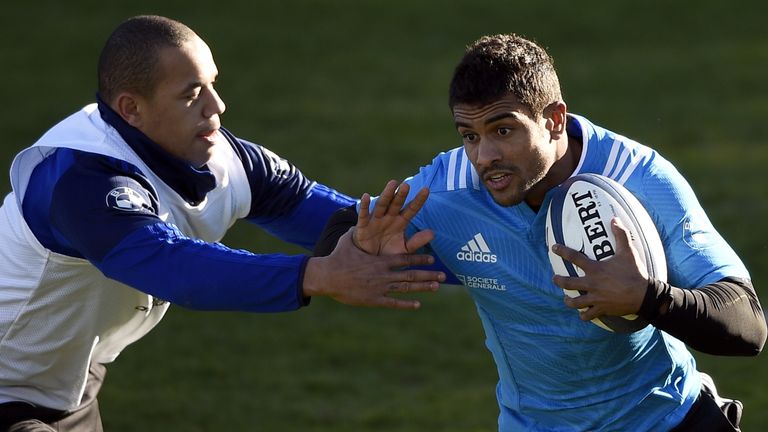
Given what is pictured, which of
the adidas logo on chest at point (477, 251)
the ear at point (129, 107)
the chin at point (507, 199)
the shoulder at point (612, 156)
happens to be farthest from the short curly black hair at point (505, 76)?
the ear at point (129, 107)

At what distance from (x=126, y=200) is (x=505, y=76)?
1.57 metres

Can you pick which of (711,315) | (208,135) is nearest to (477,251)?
(711,315)

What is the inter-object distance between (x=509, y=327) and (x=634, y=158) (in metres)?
0.87

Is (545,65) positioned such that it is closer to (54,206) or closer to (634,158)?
(634,158)

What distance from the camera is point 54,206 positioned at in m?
5.09

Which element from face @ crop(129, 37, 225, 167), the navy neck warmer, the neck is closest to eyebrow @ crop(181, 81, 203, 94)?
face @ crop(129, 37, 225, 167)

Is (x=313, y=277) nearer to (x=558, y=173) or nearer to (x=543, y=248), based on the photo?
(x=543, y=248)

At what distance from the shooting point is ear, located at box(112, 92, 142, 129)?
5395mm

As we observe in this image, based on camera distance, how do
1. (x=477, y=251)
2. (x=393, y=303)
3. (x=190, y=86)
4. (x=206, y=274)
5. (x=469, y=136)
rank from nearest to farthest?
(x=393, y=303)
(x=206, y=274)
(x=469, y=136)
(x=477, y=251)
(x=190, y=86)

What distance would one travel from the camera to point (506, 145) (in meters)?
4.86

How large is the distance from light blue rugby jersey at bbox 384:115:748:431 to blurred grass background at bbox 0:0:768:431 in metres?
3.16

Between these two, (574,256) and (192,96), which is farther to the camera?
(192,96)

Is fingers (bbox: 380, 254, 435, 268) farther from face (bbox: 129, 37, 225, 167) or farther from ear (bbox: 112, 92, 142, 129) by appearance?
ear (bbox: 112, 92, 142, 129)

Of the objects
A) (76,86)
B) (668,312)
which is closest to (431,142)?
(76,86)
